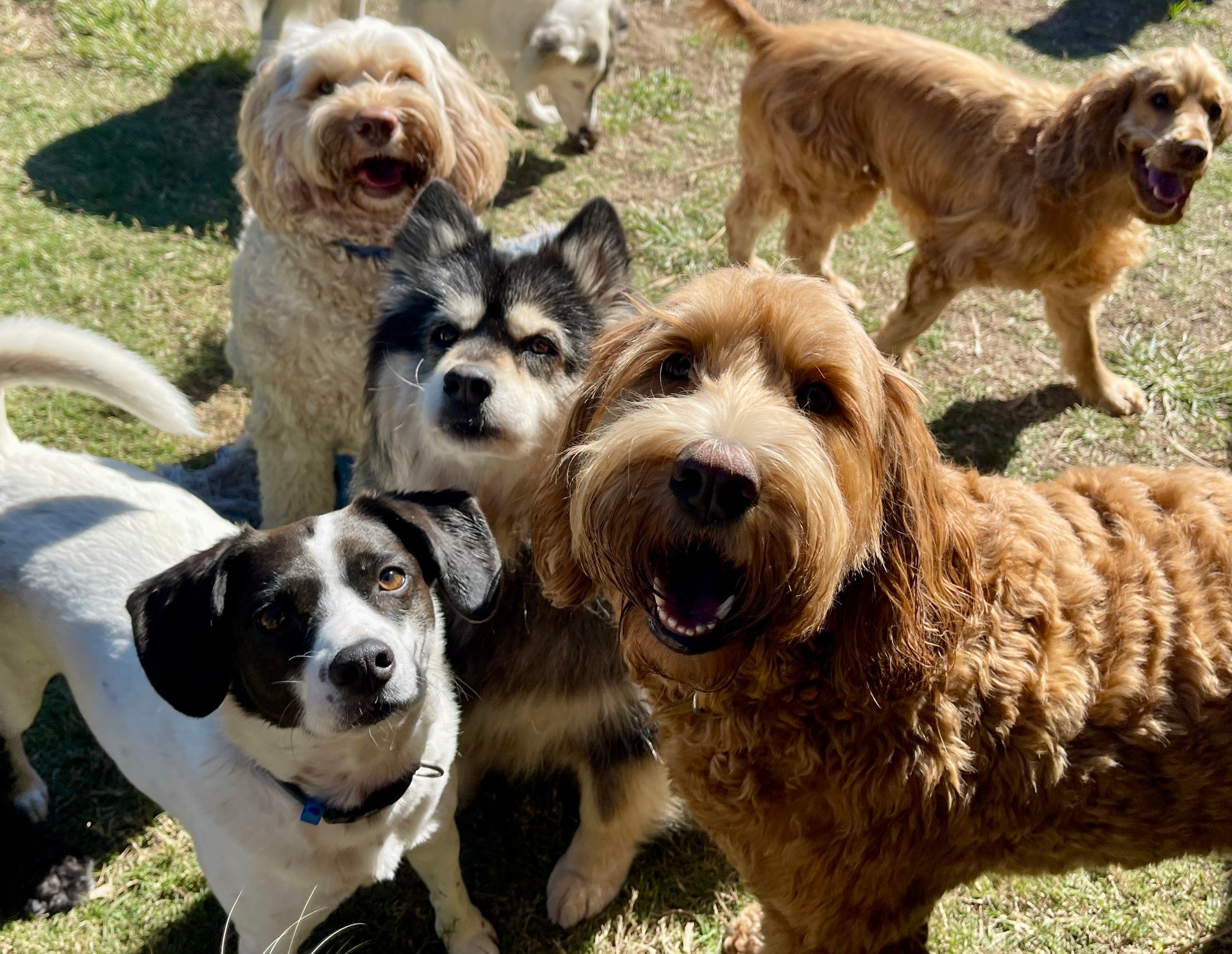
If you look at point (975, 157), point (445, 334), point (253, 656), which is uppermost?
point (975, 157)

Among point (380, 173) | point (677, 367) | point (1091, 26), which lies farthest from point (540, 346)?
point (1091, 26)

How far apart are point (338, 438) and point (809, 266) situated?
2.53m

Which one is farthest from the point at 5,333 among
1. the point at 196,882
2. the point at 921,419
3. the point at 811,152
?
the point at 811,152

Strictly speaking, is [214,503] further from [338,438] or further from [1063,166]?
[1063,166]

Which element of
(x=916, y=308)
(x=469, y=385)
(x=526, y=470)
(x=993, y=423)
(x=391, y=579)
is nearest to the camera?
(x=391, y=579)

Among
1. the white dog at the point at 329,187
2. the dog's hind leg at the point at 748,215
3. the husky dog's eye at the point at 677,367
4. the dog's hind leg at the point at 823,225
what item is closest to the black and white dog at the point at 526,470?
the husky dog's eye at the point at 677,367

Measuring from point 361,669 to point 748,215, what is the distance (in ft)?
11.7

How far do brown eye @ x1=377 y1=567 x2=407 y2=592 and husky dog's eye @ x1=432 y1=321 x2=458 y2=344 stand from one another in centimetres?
73

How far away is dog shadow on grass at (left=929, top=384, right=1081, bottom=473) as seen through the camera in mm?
4137

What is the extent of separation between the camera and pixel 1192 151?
3283 millimetres

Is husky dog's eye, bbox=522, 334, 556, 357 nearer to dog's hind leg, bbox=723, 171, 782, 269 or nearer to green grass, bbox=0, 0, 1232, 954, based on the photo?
green grass, bbox=0, 0, 1232, 954

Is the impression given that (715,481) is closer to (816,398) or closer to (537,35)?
(816,398)

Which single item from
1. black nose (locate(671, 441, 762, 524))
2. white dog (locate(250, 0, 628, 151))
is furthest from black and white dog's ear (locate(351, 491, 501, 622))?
white dog (locate(250, 0, 628, 151))

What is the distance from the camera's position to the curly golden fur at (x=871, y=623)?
163 centimetres
